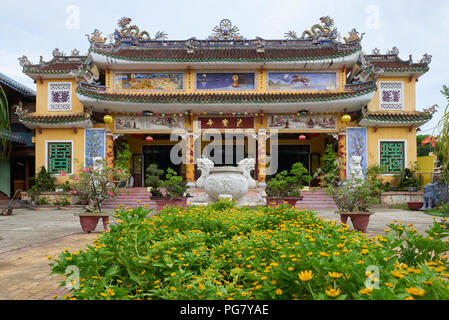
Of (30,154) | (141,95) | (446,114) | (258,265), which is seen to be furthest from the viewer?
(30,154)

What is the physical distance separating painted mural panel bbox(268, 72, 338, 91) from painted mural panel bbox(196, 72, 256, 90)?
3.30ft

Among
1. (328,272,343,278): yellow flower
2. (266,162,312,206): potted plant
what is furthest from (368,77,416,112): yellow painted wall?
(328,272,343,278): yellow flower

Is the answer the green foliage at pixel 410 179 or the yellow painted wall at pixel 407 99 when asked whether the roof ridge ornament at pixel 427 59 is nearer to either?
the yellow painted wall at pixel 407 99

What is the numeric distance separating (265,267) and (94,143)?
43.2ft

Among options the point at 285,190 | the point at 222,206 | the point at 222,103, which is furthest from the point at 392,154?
the point at 222,206

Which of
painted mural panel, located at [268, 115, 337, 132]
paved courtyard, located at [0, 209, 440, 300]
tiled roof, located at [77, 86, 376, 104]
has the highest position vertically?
tiled roof, located at [77, 86, 376, 104]

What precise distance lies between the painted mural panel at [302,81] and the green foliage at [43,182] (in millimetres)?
10874

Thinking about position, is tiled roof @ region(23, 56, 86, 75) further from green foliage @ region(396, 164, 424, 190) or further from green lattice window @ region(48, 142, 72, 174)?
green foliage @ region(396, 164, 424, 190)

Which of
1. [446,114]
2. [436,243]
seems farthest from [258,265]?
[446,114]

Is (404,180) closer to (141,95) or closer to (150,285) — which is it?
(141,95)

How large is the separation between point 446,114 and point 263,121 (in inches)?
393

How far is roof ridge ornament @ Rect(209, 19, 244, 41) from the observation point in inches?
621

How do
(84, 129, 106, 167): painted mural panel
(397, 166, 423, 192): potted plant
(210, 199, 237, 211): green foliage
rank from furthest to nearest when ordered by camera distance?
(84, 129, 106, 167): painted mural panel < (397, 166, 423, 192): potted plant < (210, 199, 237, 211): green foliage

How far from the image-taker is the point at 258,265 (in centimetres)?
215
